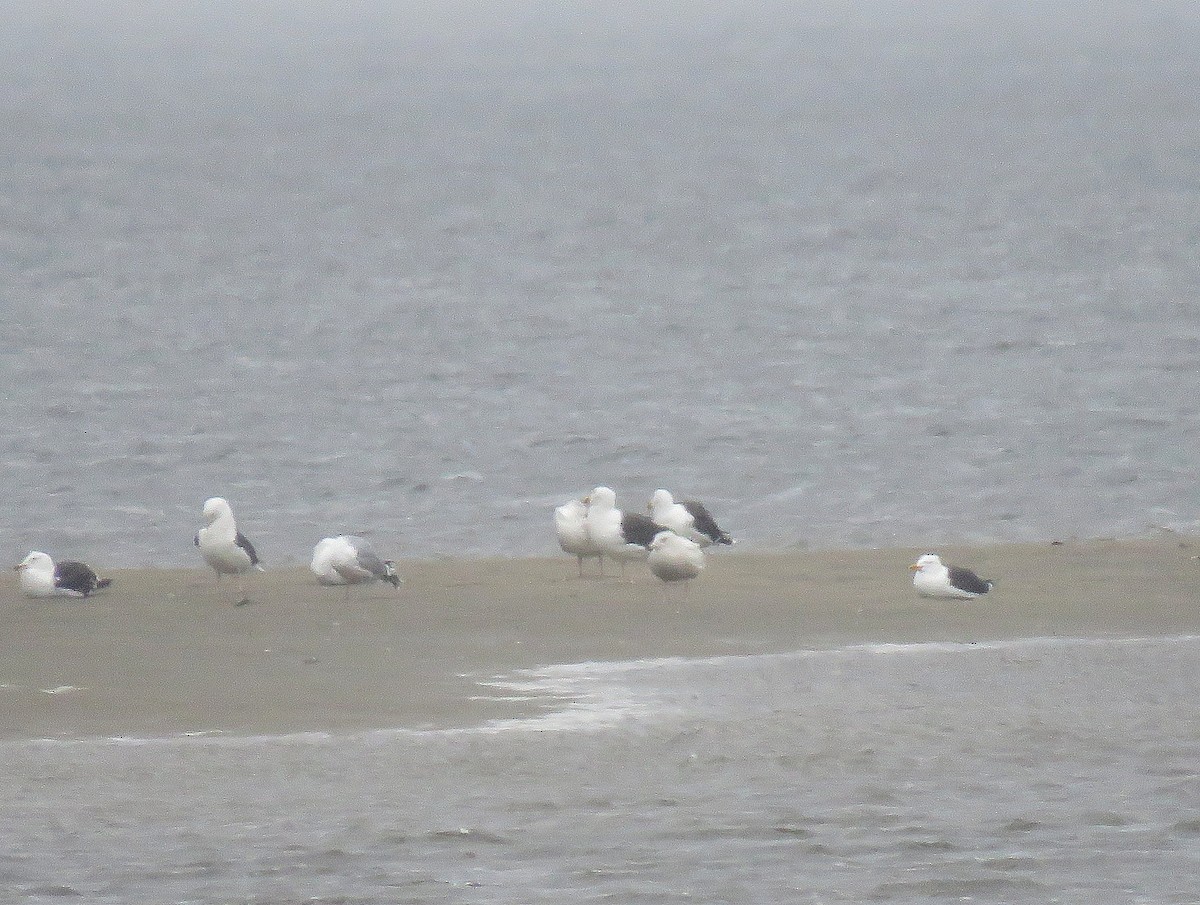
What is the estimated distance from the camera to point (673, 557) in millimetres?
15102

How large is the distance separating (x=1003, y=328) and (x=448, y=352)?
8107 mm

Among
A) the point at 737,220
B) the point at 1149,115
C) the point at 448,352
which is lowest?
the point at 448,352

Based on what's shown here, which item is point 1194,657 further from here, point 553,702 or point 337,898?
point 337,898

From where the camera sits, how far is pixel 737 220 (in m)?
58.6

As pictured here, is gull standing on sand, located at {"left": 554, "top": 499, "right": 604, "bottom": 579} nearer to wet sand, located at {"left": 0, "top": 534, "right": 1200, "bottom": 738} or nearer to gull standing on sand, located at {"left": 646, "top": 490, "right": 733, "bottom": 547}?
wet sand, located at {"left": 0, "top": 534, "right": 1200, "bottom": 738}

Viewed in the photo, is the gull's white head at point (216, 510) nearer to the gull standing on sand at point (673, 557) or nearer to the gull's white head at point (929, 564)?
the gull standing on sand at point (673, 557)

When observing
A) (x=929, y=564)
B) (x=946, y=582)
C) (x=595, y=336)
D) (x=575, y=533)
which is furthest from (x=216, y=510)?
(x=595, y=336)

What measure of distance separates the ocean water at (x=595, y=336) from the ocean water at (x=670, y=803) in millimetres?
8060

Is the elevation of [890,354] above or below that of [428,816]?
above

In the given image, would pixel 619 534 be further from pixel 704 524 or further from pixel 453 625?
pixel 453 625

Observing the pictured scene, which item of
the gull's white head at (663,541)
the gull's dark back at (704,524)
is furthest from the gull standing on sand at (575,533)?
the gull's white head at (663,541)

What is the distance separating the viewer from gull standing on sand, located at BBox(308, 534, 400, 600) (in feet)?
49.1

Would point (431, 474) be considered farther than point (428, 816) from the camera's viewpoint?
Yes

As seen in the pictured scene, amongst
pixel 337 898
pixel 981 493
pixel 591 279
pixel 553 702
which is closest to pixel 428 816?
pixel 337 898
